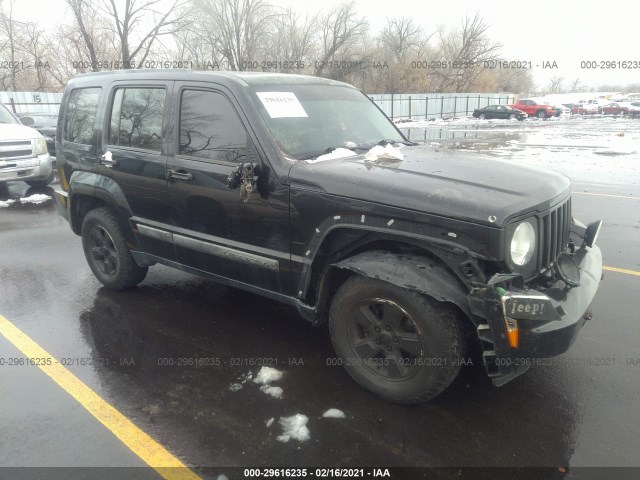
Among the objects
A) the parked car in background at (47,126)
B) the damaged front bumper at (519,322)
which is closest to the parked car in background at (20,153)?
the parked car in background at (47,126)

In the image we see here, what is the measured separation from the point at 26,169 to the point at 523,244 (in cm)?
1020

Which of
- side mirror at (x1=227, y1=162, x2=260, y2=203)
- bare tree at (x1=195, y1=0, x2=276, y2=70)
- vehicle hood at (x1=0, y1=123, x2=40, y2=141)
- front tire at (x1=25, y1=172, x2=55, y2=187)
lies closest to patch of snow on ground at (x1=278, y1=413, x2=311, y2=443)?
side mirror at (x1=227, y1=162, x2=260, y2=203)

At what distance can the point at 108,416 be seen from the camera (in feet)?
9.64

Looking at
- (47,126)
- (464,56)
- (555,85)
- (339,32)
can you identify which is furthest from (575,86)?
(47,126)

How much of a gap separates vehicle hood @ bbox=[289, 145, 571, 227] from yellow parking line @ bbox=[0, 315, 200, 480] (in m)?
1.74

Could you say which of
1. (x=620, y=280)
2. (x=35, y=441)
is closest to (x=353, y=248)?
(x=35, y=441)

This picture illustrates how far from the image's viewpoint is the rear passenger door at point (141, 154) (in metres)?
3.87

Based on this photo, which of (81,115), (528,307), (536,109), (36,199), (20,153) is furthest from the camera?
(536,109)

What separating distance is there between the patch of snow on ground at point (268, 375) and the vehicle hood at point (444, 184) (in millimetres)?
1311

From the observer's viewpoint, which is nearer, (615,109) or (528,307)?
(528,307)

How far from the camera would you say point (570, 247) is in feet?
10.9

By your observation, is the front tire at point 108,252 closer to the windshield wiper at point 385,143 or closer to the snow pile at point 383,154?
the windshield wiper at point 385,143

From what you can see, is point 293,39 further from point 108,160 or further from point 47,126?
point 108,160

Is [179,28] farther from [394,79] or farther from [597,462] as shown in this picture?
[394,79]
